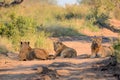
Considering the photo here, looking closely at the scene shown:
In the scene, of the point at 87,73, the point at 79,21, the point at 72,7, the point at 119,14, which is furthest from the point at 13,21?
the point at 119,14

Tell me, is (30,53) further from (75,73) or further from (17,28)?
(17,28)

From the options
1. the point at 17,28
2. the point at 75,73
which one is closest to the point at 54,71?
the point at 75,73

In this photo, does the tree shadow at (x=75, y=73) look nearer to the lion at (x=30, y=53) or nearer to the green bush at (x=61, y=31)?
the lion at (x=30, y=53)

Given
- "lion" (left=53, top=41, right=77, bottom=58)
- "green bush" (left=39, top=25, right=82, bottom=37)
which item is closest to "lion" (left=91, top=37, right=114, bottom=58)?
"lion" (left=53, top=41, right=77, bottom=58)

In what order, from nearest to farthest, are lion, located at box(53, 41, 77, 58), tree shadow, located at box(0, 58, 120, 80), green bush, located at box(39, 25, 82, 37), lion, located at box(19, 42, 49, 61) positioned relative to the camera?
tree shadow, located at box(0, 58, 120, 80) < lion, located at box(19, 42, 49, 61) < lion, located at box(53, 41, 77, 58) < green bush, located at box(39, 25, 82, 37)

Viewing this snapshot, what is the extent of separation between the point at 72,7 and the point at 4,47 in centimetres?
2318

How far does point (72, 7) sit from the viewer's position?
4266cm

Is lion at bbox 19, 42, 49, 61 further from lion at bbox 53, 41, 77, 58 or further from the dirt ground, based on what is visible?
lion at bbox 53, 41, 77, 58

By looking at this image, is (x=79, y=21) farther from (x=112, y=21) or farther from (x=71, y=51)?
(x=71, y=51)

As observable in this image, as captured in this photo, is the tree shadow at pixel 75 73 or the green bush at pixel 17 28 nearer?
the tree shadow at pixel 75 73

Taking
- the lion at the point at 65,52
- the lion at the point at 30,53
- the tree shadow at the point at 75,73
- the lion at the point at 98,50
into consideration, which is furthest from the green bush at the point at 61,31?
the tree shadow at the point at 75,73

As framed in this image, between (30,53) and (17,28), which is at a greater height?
(17,28)

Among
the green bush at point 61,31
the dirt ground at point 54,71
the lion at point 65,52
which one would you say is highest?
the green bush at point 61,31

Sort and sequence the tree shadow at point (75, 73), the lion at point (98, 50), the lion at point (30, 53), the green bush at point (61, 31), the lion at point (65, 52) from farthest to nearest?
the green bush at point (61, 31) < the lion at point (65, 52) < the lion at point (98, 50) < the lion at point (30, 53) < the tree shadow at point (75, 73)
